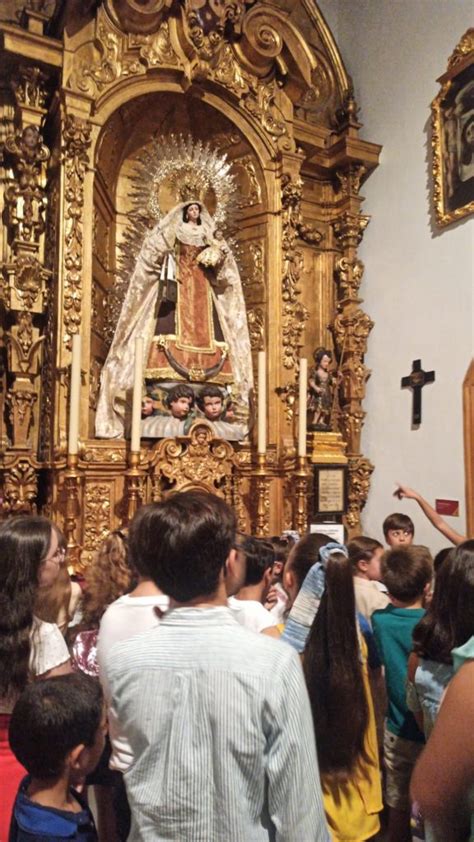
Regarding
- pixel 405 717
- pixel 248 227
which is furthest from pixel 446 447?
pixel 405 717

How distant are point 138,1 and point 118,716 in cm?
710

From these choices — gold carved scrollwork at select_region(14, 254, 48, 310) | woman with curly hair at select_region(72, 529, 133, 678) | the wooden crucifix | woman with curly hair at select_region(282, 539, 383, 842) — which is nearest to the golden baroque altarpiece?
gold carved scrollwork at select_region(14, 254, 48, 310)

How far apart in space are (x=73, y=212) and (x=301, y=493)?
359cm

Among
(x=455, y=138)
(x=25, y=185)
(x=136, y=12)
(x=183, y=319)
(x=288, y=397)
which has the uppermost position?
(x=136, y=12)

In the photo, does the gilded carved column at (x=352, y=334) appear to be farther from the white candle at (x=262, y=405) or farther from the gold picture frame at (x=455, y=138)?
the white candle at (x=262, y=405)

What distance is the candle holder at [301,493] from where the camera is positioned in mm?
6863

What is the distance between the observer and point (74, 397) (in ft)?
19.0

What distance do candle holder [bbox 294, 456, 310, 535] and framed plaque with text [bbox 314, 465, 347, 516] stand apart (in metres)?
0.25

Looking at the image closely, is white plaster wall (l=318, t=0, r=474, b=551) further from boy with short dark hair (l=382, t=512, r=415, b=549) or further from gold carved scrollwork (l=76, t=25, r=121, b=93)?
gold carved scrollwork (l=76, t=25, r=121, b=93)

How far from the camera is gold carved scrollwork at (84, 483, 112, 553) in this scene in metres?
6.12

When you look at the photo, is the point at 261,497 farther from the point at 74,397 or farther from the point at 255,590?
the point at 255,590

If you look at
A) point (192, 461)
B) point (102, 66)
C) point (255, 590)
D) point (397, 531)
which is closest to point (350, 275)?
point (192, 461)

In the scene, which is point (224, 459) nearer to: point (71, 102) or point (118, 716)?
point (71, 102)

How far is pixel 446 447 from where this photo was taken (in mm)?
7047
